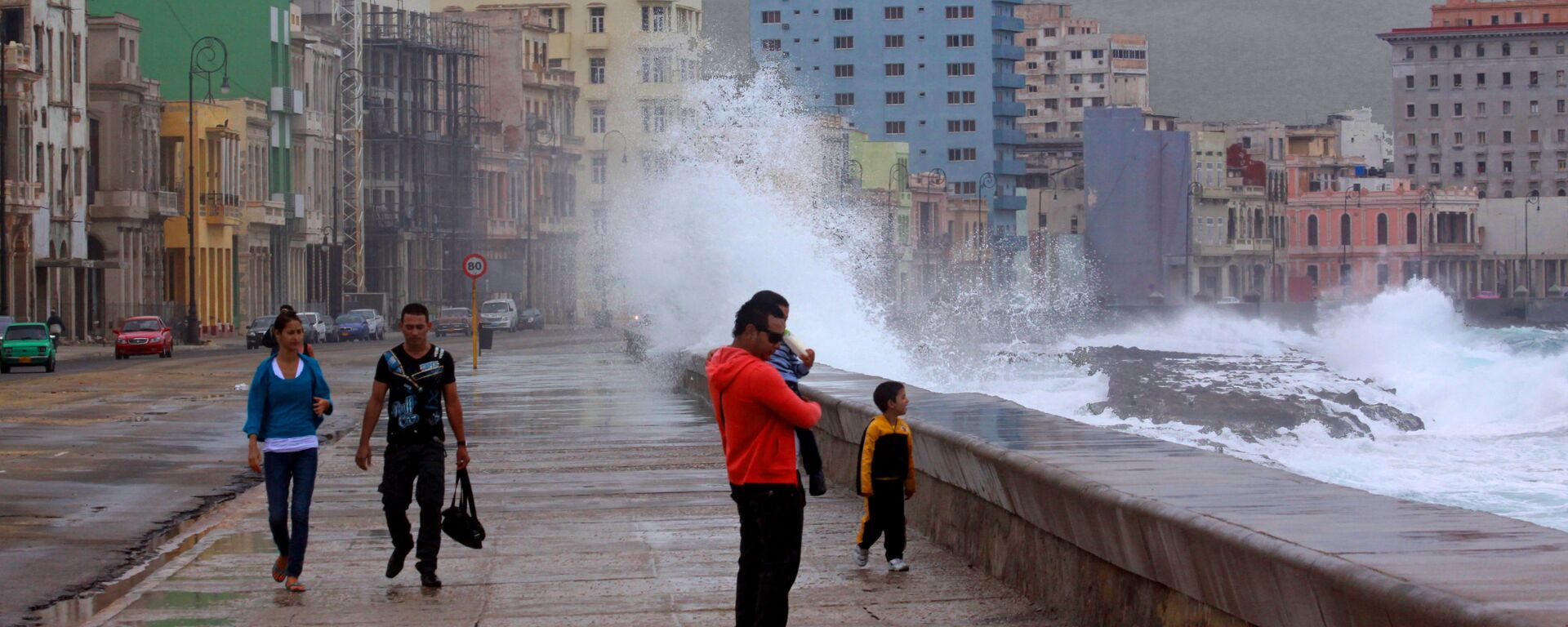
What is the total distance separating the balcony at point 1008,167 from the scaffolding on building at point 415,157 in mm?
59071

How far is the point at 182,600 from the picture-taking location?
11.2 meters

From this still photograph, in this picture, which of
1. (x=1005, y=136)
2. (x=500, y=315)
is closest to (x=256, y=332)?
(x=500, y=315)

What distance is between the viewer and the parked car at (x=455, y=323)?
284ft

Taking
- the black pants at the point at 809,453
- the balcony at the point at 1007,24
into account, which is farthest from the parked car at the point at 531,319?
the black pants at the point at 809,453

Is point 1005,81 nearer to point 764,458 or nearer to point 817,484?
point 817,484

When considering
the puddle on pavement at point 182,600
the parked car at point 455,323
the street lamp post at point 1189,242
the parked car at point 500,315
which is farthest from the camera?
the street lamp post at point 1189,242

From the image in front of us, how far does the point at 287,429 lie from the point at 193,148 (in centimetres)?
7108

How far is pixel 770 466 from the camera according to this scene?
877cm

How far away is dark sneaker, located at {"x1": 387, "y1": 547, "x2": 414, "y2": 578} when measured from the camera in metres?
11.6

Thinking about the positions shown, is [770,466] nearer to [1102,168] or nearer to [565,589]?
[565,589]

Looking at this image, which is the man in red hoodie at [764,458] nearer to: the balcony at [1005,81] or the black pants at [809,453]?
the black pants at [809,453]

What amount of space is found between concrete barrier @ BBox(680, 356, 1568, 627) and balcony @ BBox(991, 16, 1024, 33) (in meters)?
155

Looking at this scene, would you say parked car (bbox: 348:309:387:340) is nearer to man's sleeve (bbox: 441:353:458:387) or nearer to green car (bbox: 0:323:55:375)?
green car (bbox: 0:323:55:375)

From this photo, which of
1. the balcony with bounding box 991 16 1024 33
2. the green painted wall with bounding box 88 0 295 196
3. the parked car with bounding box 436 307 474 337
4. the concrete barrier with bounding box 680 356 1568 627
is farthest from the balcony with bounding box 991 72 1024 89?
the concrete barrier with bounding box 680 356 1568 627
